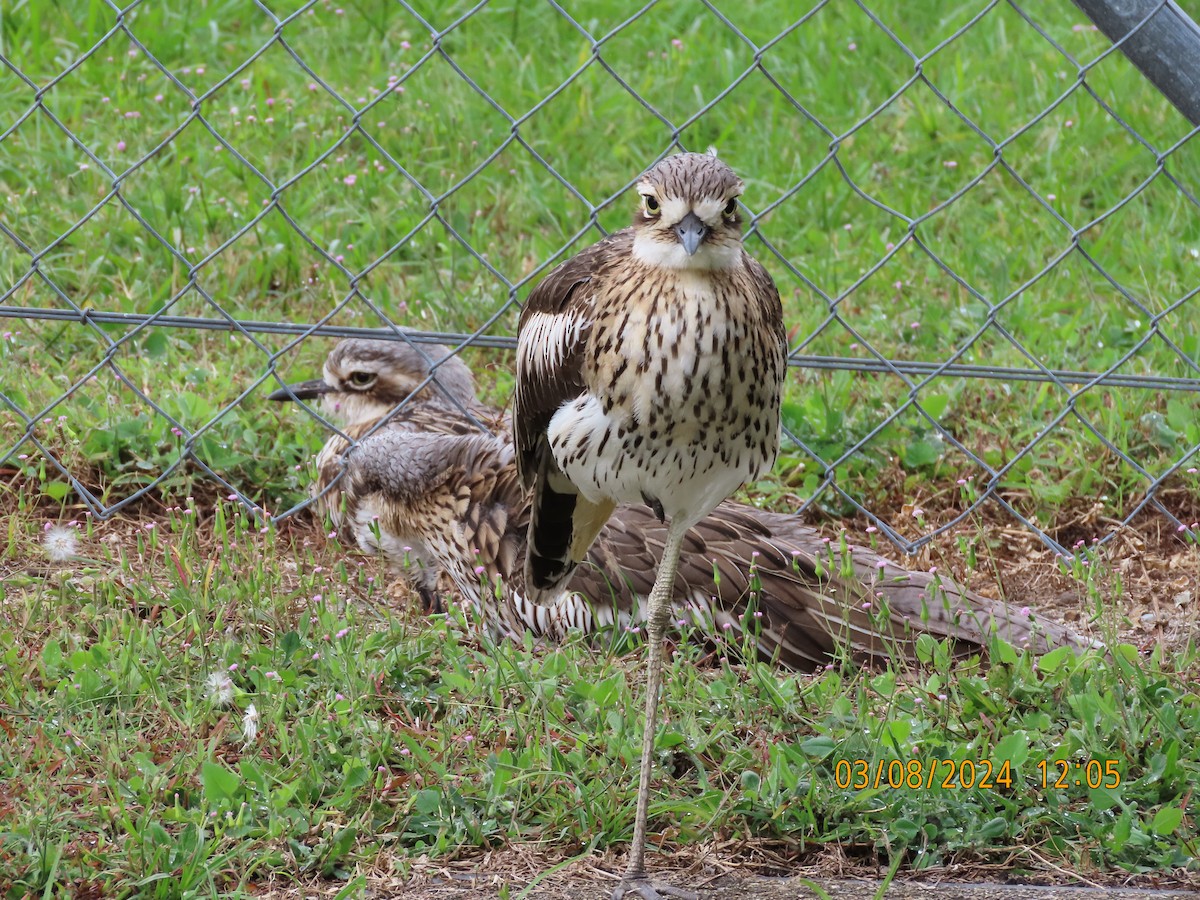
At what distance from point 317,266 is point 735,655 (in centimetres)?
229

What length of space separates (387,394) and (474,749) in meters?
2.05

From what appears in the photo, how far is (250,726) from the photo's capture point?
3.22 m

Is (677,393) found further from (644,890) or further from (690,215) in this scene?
(644,890)

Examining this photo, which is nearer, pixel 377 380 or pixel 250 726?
pixel 250 726

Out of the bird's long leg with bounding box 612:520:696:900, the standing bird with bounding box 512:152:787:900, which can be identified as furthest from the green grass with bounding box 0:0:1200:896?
the standing bird with bounding box 512:152:787:900

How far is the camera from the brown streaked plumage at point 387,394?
480 cm

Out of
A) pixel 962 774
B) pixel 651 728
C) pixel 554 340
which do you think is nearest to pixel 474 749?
pixel 651 728

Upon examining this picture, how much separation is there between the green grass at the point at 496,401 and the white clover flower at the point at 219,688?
0.02 m

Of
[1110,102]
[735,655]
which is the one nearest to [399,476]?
[735,655]

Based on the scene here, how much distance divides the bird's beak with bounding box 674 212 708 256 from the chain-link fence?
4.35 ft

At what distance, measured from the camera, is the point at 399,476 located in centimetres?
462

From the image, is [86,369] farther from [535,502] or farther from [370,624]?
[535,502]

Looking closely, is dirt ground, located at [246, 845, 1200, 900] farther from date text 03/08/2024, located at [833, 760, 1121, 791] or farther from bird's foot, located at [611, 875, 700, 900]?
date text 03/08/2024, located at [833, 760, 1121, 791]

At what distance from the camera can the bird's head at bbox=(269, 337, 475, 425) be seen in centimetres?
495
